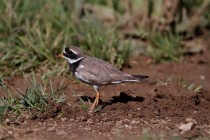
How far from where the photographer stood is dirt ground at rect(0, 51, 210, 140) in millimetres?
7375

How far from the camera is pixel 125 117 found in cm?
802

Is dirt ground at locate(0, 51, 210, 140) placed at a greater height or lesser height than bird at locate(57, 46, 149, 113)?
lesser

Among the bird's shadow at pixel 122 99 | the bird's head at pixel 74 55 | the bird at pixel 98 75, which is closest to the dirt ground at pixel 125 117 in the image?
the bird's shadow at pixel 122 99

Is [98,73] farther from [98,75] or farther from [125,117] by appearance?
[125,117]

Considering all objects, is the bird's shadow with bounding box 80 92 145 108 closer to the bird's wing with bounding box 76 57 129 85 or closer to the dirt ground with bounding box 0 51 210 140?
the dirt ground with bounding box 0 51 210 140

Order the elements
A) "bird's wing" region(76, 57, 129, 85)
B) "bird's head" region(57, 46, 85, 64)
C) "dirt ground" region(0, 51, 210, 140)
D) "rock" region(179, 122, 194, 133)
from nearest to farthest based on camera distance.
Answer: "dirt ground" region(0, 51, 210, 140) → "rock" region(179, 122, 194, 133) → "bird's wing" region(76, 57, 129, 85) → "bird's head" region(57, 46, 85, 64)

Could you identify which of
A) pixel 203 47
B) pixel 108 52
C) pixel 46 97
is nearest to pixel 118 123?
pixel 46 97

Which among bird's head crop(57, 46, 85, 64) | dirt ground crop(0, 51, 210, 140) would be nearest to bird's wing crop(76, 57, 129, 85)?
bird's head crop(57, 46, 85, 64)

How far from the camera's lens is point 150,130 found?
24.8 feet

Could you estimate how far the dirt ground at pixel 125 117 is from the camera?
7.38 meters

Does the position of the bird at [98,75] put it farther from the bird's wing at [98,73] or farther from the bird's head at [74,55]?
the bird's head at [74,55]

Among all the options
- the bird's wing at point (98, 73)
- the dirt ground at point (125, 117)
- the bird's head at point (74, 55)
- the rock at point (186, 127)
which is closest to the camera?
the dirt ground at point (125, 117)

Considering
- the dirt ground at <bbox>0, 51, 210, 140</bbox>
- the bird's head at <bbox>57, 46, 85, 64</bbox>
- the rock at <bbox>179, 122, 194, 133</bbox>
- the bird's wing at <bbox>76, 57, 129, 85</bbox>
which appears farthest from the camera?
the bird's head at <bbox>57, 46, 85, 64</bbox>

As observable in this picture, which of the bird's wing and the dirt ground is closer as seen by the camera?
the dirt ground
